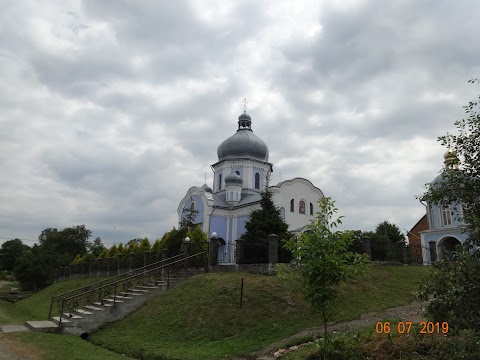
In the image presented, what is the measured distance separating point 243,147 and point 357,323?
94.8 feet

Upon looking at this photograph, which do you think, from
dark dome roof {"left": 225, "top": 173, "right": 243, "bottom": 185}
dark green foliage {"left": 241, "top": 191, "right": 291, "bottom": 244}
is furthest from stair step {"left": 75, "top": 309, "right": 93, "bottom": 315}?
dark dome roof {"left": 225, "top": 173, "right": 243, "bottom": 185}

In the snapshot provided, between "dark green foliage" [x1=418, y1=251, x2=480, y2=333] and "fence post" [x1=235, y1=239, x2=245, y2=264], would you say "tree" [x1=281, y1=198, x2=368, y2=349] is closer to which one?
"dark green foliage" [x1=418, y1=251, x2=480, y2=333]

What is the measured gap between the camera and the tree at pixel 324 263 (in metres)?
7.66

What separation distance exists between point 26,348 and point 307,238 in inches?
332

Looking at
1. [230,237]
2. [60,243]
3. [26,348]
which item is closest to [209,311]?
[26,348]

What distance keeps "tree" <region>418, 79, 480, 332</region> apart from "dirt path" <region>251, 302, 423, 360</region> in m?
4.95

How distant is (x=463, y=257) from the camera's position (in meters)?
5.08

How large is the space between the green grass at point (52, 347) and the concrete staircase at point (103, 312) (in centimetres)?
79

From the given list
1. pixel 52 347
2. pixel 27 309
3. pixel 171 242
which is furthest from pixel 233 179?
pixel 52 347

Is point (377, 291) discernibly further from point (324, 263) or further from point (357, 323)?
point (324, 263)

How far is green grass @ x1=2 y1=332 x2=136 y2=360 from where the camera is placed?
33.0 ft

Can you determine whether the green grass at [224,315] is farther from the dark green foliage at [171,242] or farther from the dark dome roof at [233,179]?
the dark dome roof at [233,179]

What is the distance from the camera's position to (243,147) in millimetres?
38969

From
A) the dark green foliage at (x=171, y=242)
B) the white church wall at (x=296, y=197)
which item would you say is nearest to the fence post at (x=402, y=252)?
the white church wall at (x=296, y=197)
